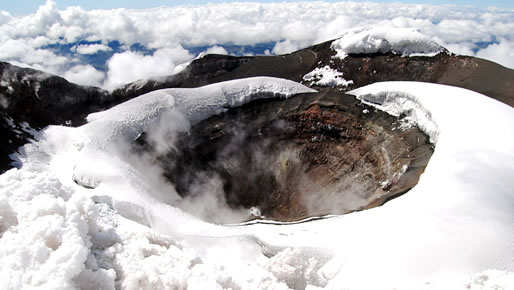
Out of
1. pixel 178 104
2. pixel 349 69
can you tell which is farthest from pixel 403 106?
pixel 349 69

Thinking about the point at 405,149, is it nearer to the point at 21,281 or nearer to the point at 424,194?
the point at 424,194

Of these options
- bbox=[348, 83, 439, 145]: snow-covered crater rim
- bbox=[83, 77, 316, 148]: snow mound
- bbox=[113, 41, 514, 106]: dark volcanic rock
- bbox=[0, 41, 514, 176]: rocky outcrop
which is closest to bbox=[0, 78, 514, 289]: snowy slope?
bbox=[348, 83, 439, 145]: snow-covered crater rim

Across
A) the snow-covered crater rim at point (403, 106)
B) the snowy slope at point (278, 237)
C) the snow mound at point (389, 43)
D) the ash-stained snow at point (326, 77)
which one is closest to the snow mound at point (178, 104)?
the snowy slope at point (278, 237)

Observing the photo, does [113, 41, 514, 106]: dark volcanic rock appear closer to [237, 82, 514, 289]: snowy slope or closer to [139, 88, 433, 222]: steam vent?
[139, 88, 433, 222]: steam vent

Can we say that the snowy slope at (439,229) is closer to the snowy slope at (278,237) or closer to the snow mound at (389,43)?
the snowy slope at (278,237)

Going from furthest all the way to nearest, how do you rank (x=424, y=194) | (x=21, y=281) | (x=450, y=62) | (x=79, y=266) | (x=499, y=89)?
(x=450, y=62) → (x=499, y=89) → (x=424, y=194) → (x=79, y=266) → (x=21, y=281)

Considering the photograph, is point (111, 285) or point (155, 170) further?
point (155, 170)

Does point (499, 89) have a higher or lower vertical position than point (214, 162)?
higher

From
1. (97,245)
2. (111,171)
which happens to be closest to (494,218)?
(97,245)

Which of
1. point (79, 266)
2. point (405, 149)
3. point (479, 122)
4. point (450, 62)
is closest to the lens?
point (79, 266)
